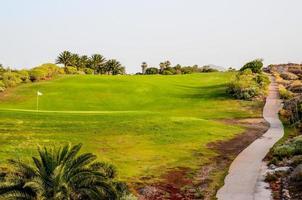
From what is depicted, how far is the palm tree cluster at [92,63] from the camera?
370 feet

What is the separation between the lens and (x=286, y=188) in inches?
872

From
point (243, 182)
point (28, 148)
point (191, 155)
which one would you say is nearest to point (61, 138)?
point (28, 148)

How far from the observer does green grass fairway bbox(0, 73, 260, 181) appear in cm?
3033

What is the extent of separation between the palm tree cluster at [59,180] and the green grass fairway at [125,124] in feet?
19.1

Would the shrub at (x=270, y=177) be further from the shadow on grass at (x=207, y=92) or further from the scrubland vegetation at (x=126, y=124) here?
the shadow on grass at (x=207, y=92)

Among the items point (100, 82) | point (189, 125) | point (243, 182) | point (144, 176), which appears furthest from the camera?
point (100, 82)

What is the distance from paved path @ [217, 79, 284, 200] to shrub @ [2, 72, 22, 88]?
41.5m

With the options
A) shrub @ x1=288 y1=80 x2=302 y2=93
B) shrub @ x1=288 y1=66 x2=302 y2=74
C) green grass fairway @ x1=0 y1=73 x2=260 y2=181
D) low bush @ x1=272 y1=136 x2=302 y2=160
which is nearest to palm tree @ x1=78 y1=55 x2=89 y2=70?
green grass fairway @ x1=0 y1=73 x2=260 y2=181

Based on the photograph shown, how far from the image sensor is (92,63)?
122 meters

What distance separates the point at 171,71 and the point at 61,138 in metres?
93.3

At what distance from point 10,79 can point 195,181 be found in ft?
182

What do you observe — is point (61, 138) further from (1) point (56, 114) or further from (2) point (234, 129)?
(2) point (234, 129)

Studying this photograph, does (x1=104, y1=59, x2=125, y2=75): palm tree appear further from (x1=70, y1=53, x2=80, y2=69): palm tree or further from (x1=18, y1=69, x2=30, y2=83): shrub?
(x1=18, y1=69, x2=30, y2=83): shrub

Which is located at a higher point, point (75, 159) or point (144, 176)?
point (75, 159)
